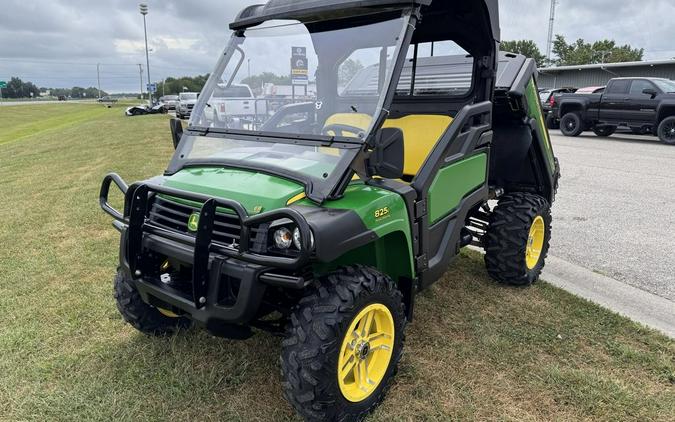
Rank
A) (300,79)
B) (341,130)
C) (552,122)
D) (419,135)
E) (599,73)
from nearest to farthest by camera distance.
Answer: (341,130)
(300,79)
(419,135)
(552,122)
(599,73)

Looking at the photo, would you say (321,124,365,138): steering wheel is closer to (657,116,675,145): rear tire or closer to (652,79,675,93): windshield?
(657,116,675,145): rear tire

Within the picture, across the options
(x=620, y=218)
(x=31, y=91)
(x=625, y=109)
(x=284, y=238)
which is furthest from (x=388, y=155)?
(x=31, y=91)

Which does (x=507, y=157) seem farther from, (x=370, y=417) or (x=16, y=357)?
(x=16, y=357)

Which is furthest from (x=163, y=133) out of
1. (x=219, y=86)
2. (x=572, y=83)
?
(x=572, y=83)

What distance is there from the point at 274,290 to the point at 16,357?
73.5 inches

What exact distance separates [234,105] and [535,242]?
309 cm

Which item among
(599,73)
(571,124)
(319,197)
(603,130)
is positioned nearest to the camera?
(319,197)

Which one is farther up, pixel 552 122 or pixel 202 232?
pixel 552 122

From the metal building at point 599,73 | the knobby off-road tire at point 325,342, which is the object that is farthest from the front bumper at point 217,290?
the metal building at point 599,73

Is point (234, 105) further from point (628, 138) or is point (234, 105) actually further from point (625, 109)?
point (628, 138)

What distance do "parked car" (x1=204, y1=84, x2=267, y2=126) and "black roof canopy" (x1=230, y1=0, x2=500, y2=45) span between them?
467mm

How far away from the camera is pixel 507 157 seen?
4.69m

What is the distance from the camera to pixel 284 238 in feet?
7.98

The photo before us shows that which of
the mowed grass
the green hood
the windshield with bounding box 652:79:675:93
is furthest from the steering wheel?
the windshield with bounding box 652:79:675:93
